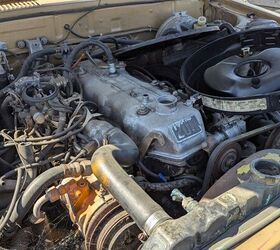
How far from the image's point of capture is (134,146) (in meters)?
1.73

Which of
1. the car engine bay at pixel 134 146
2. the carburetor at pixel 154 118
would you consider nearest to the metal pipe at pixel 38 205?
the car engine bay at pixel 134 146

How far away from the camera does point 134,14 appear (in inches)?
112

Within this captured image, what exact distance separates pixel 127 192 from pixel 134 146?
0.36m

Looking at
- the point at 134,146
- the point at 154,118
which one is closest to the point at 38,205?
the point at 134,146

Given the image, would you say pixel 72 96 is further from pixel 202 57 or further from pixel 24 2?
pixel 24 2

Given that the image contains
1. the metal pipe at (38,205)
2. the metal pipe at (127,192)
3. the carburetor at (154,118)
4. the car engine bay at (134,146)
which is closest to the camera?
the metal pipe at (127,192)

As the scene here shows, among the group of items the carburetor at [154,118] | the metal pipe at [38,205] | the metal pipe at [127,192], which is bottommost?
the metal pipe at [38,205]

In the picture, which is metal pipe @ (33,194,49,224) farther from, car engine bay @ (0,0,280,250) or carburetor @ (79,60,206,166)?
carburetor @ (79,60,206,166)

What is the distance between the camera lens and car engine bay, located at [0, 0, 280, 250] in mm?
1405

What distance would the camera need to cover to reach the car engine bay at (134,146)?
1.41 metres

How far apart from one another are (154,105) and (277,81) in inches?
22.1

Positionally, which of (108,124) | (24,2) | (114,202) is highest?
(24,2)

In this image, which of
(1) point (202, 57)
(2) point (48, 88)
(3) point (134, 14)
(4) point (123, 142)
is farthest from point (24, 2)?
(4) point (123, 142)

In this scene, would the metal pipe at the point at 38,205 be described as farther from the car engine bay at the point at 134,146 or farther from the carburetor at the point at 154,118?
the carburetor at the point at 154,118
